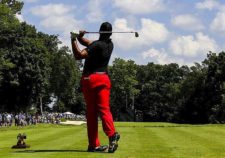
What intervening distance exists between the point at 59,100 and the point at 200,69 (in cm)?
4041

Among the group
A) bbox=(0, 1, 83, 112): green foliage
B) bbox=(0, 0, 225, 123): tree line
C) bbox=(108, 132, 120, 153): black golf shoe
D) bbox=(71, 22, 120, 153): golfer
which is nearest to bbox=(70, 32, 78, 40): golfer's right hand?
bbox=(71, 22, 120, 153): golfer

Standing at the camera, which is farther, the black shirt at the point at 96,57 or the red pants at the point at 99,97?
the black shirt at the point at 96,57

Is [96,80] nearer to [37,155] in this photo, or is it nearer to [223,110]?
[37,155]

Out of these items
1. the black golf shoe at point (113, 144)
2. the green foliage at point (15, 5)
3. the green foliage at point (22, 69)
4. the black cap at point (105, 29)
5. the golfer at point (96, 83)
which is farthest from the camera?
the green foliage at point (22, 69)

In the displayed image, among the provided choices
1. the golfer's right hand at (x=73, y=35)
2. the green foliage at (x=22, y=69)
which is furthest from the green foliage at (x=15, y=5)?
the golfer's right hand at (x=73, y=35)

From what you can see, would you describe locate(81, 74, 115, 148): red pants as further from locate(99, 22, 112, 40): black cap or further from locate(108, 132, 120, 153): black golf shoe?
locate(99, 22, 112, 40): black cap

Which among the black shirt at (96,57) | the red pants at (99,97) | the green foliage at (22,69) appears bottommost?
the red pants at (99,97)

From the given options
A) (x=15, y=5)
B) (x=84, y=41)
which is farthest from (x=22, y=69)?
(x=84, y=41)

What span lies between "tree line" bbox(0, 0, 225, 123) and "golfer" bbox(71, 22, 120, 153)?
53.3m

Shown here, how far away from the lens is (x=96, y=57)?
13.6 metres

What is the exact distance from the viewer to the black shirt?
13508 mm

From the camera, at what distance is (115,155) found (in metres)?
12.4

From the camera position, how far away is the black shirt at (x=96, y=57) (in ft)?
44.3

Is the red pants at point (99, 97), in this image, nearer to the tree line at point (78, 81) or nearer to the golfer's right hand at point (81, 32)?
the golfer's right hand at point (81, 32)
